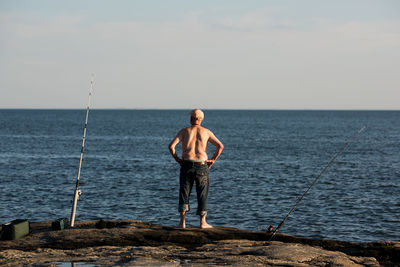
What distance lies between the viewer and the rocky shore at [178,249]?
6.49 meters

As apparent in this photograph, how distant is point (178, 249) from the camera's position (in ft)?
23.9

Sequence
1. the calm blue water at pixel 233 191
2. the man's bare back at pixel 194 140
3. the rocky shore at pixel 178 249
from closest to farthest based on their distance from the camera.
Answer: the rocky shore at pixel 178 249
the man's bare back at pixel 194 140
the calm blue water at pixel 233 191

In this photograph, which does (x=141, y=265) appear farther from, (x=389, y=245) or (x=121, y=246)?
(x=389, y=245)

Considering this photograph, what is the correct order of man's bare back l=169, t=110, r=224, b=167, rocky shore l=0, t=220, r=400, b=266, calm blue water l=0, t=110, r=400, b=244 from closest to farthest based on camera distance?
rocky shore l=0, t=220, r=400, b=266 < man's bare back l=169, t=110, r=224, b=167 < calm blue water l=0, t=110, r=400, b=244

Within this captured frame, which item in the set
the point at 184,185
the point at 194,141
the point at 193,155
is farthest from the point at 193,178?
the point at 194,141

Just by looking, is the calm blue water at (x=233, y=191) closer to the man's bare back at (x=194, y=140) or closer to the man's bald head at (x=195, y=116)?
the man's bare back at (x=194, y=140)

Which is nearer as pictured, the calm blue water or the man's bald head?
the man's bald head

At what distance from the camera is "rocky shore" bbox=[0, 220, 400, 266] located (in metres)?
6.49

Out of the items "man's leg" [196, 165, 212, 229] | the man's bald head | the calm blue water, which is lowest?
the calm blue water

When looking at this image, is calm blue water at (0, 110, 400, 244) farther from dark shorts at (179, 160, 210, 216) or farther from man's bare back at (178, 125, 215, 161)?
man's bare back at (178, 125, 215, 161)

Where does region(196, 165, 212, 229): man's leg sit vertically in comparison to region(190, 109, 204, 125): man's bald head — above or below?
below

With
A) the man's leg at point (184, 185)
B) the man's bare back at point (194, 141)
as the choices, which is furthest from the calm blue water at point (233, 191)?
the man's bare back at point (194, 141)

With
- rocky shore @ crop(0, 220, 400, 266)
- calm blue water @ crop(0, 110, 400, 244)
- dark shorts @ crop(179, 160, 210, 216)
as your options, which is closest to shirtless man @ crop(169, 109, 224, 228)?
dark shorts @ crop(179, 160, 210, 216)

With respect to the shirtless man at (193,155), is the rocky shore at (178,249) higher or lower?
lower
